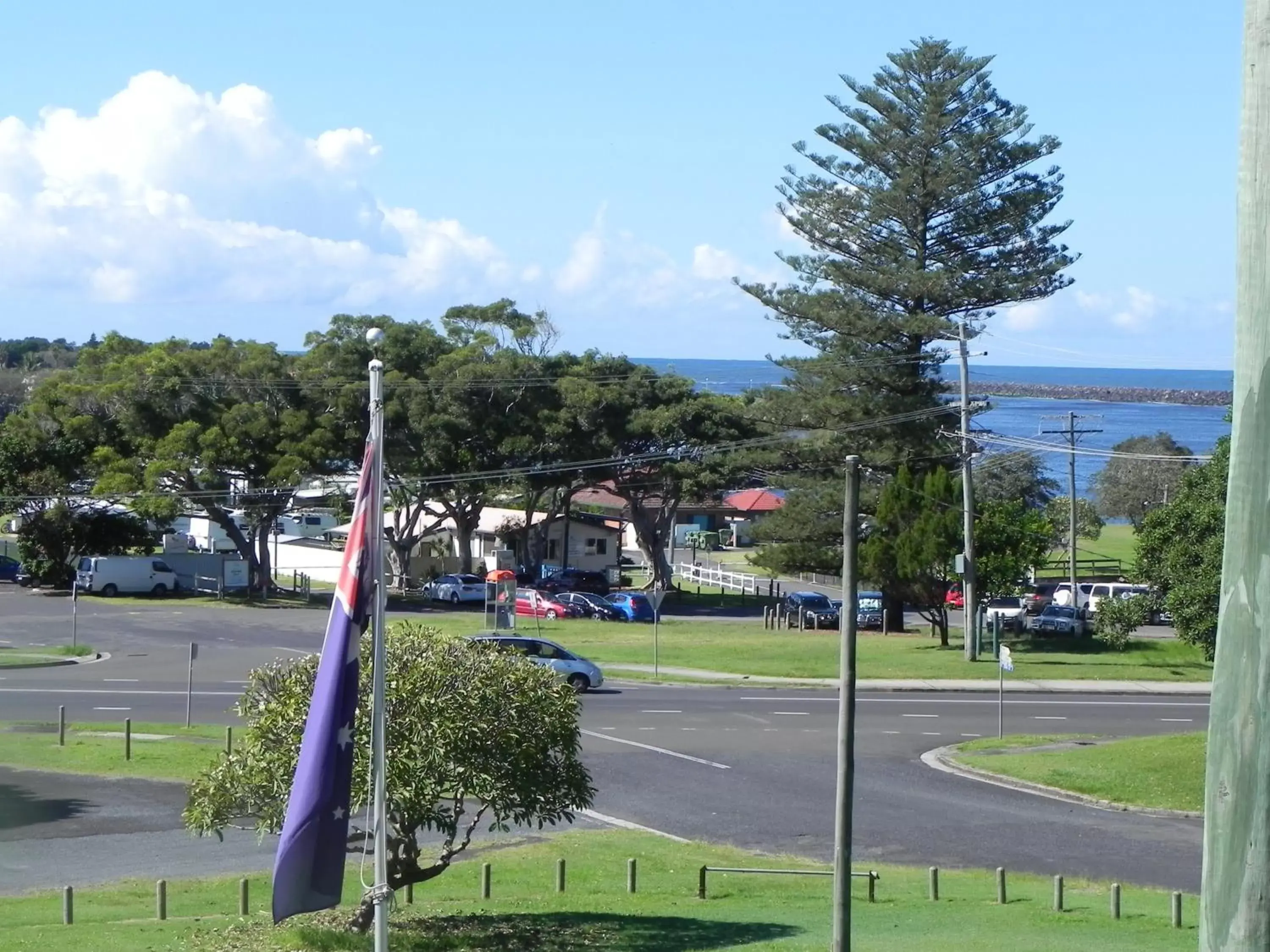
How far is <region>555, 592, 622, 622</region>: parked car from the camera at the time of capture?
56.1 metres

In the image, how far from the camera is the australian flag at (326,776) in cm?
800

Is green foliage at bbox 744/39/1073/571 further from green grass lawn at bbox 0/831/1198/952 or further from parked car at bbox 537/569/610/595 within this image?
green grass lawn at bbox 0/831/1198/952

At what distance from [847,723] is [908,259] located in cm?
4874

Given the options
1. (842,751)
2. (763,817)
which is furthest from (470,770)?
(763,817)

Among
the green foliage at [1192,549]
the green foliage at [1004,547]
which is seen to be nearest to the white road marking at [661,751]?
the green foliage at [1192,549]

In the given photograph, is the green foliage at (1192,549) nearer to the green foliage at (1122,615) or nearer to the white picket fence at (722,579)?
the green foliage at (1122,615)

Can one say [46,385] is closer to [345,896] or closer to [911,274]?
[911,274]

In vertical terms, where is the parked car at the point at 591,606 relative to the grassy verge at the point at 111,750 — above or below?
above

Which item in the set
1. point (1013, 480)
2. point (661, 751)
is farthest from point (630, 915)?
point (1013, 480)

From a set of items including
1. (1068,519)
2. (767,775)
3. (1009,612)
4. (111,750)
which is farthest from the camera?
(1068,519)

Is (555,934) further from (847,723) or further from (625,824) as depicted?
(625,824)

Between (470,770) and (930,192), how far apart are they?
152 ft

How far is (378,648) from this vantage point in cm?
830

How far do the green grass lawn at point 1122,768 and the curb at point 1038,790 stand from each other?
0.46ft
